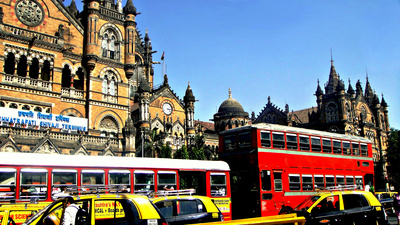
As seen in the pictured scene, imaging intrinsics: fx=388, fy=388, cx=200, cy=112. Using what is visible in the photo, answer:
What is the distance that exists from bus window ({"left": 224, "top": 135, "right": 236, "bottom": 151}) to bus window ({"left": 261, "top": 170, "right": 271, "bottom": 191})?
2618mm

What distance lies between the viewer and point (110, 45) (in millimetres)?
40812

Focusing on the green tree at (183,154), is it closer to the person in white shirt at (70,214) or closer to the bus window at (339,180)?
the bus window at (339,180)

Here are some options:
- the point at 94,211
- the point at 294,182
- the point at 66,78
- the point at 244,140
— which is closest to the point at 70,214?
the point at 94,211

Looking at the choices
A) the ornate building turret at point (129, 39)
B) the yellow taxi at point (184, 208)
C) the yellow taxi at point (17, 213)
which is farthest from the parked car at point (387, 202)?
the ornate building turret at point (129, 39)

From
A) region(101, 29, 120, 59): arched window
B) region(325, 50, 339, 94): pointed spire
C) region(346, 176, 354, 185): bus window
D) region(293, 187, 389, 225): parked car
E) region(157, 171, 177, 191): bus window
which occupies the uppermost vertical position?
region(325, 50, 339, 94): pointed spire

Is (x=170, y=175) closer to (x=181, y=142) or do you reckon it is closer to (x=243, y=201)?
(x=243, y=201)

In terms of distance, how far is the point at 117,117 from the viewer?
3922 centimetres

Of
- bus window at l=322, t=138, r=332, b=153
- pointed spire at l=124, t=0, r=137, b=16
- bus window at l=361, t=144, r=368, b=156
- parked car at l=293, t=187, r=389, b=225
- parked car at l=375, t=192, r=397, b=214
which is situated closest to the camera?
parked car at l=293, t=187, r=389, b=225

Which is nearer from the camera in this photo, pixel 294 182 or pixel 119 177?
pixel 119 177

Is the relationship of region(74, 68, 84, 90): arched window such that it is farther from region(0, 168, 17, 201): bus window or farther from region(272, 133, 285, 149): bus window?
region(0, 168, 17, 201): bus window

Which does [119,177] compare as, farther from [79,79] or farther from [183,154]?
[183,154]

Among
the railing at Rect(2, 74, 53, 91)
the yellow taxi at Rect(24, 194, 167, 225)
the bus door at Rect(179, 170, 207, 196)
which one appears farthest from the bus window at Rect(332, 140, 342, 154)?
the railing at Rect(2, 74, 53, 91)

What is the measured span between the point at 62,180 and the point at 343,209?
34.6 ft

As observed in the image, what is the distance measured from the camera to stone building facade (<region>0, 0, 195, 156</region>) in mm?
32062
